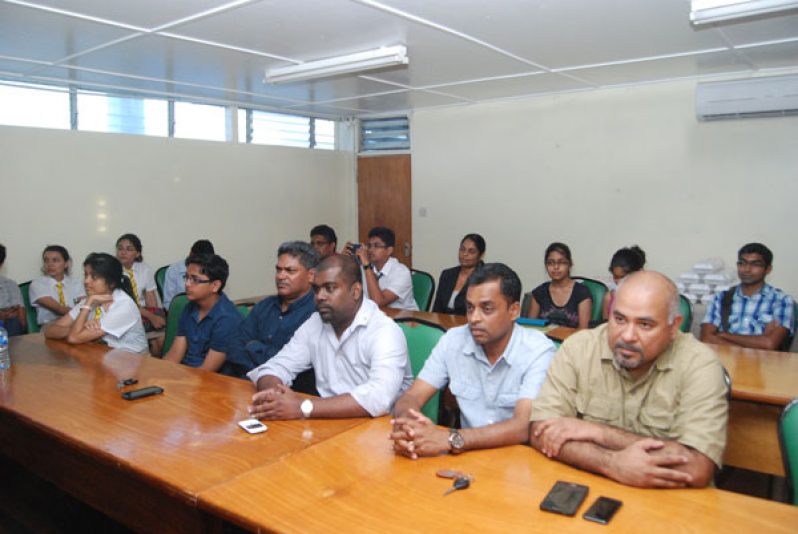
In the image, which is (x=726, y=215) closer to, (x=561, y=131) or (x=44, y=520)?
(x=561, y=131)

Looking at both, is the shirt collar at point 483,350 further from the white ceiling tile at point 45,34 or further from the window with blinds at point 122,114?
the window with blinds at point 122,114

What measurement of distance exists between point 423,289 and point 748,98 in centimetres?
294

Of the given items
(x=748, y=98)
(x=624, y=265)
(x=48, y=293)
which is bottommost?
(x=48, y=293)

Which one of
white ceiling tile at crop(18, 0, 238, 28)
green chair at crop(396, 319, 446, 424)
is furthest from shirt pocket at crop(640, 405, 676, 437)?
white ceiling tile at crop(18, 0, 238, 28)

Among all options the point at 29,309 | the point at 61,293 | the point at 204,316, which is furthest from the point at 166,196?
the point at 204,316

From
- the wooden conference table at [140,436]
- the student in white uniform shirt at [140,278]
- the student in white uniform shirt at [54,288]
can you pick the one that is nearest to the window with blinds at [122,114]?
the student in white uniform shirt at [140,278]

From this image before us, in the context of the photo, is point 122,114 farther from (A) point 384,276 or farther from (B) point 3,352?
(B) point 3,352

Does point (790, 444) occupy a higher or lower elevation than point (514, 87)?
lower

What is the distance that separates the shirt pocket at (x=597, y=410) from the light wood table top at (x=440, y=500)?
0.29 metres

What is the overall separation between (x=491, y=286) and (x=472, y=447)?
64 cm

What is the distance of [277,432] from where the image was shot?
81.6 inches

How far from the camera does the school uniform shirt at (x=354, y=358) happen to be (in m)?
2.42

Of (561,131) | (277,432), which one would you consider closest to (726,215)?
(561,131)

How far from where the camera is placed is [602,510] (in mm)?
1481
